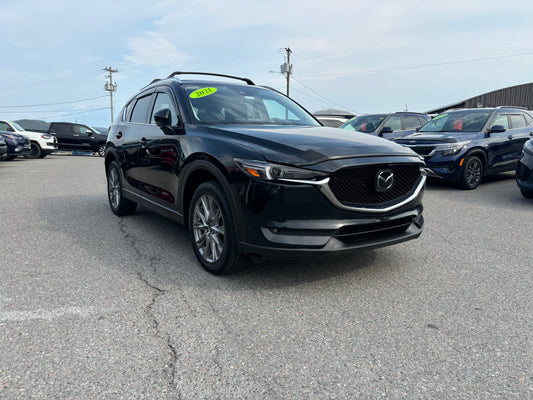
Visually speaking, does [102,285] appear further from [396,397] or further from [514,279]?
[514,279]

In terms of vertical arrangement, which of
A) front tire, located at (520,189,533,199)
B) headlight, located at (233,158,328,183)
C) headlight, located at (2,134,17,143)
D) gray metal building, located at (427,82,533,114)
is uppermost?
gray metal building, located at (427,82,533,114)

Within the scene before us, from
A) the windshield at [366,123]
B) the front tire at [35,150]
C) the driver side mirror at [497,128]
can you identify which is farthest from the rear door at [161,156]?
the front tire at [35,150]

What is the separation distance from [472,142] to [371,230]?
6.55m

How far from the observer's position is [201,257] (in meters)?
3.87

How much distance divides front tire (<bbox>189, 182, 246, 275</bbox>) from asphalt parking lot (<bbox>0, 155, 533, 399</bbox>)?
157 mm

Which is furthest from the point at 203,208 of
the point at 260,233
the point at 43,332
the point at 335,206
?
the point at 43,332

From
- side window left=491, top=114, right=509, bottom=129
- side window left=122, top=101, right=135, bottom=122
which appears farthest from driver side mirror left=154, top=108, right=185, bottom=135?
Result: side window left=491, top=114, right=509, bottom=129

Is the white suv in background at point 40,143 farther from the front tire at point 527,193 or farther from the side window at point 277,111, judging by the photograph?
the front tire at point 527,193

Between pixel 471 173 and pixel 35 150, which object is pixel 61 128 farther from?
pixel 471 173

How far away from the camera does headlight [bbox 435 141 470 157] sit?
8641mm

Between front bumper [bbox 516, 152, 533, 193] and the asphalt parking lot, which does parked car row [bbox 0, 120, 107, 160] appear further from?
front bumper [bbox 516, 152, 533, 193]

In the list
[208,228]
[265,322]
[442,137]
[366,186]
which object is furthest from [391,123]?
[265,322]

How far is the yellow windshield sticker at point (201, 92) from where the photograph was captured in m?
4.48

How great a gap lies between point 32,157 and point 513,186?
2039 cm
